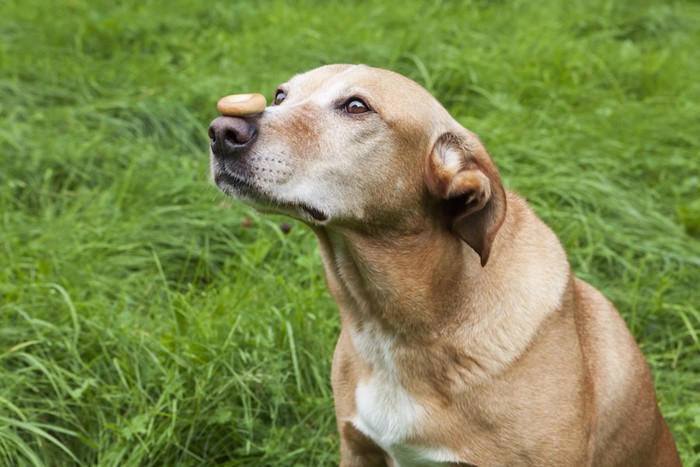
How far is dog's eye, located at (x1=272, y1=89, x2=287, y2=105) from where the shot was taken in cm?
317

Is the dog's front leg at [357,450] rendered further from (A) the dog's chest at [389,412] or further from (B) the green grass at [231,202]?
(B) the green grass at [231,202]

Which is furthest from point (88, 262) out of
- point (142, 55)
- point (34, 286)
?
point (142, 55)

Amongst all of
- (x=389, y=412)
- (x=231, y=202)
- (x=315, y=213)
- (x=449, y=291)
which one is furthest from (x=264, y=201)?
(x=389, y=412)

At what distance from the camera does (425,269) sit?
2.92 metres

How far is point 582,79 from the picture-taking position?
→ 6219 millimetres

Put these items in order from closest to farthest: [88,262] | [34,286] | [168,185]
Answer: [34,286] < [88,262] < [168,185]

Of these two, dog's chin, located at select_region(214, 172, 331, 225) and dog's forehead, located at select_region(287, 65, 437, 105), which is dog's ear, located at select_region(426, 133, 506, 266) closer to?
dog's forehead, located at select_region(287, 65, 437, 105)

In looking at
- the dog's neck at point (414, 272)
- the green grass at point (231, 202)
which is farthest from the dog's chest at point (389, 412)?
the green grass at point (231, 202)

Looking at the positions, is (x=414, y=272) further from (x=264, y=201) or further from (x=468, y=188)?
(x=264, y=201)

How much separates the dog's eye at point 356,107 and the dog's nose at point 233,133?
0.31m

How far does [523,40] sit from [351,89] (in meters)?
3.86

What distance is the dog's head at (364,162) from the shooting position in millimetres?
2748

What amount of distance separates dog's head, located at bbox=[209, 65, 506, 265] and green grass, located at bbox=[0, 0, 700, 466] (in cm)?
106

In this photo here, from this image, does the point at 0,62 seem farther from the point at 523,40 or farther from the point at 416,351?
the point at 416,351
